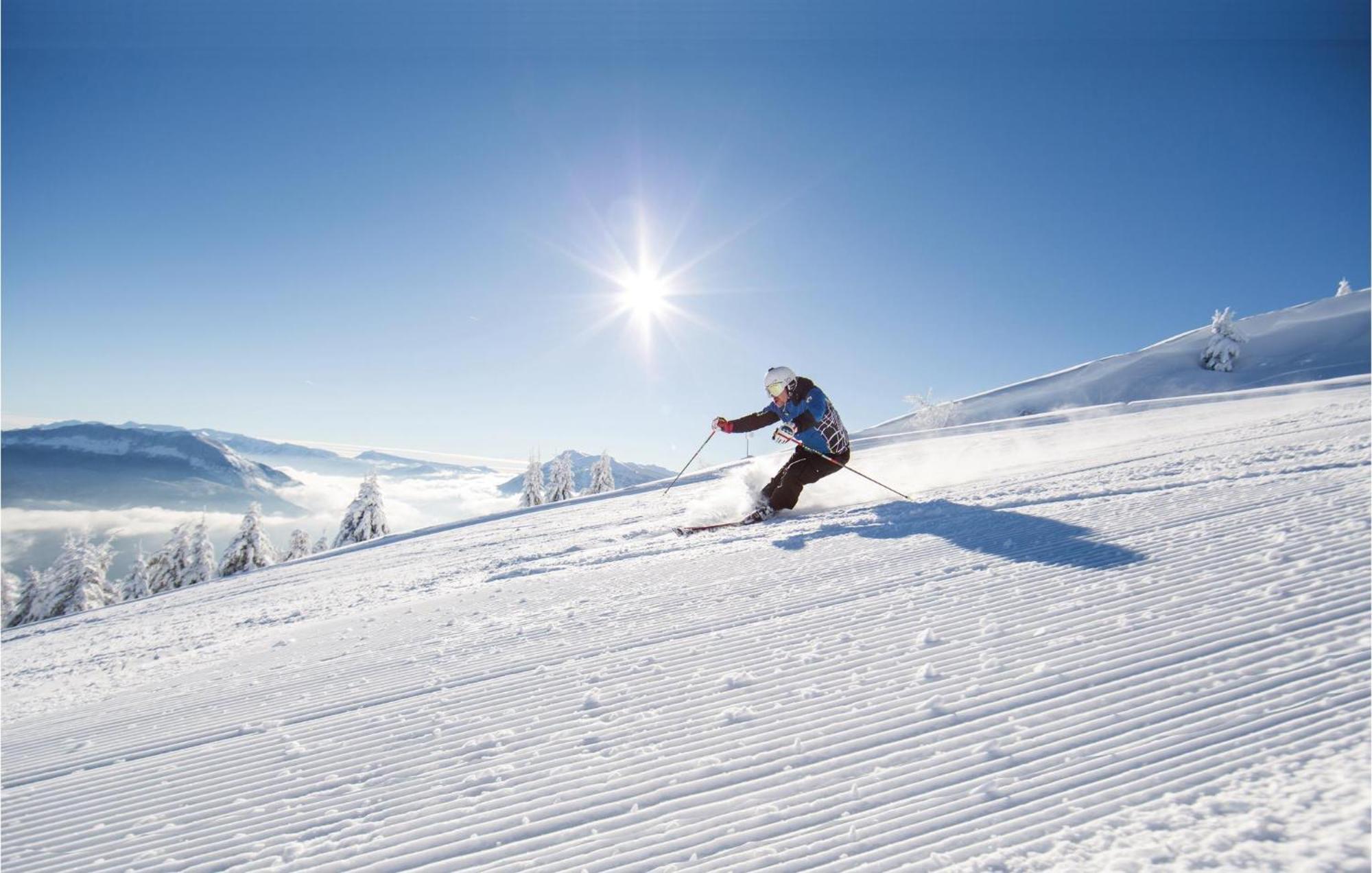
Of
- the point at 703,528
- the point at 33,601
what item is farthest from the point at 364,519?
the point at 703,528

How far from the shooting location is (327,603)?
693cm

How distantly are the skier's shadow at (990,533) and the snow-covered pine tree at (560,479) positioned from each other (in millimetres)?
34997

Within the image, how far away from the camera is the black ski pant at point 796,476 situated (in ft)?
24.5

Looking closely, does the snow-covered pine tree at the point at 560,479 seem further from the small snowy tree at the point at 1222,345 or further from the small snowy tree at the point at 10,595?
the small snowy tree at the point at 1222,345

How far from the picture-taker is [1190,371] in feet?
107

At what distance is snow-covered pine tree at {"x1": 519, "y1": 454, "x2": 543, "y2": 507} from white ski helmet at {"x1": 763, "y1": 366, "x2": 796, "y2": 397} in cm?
3449

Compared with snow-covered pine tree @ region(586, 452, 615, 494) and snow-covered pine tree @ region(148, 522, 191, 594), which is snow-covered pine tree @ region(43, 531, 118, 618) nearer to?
snow-covered pine tree @ region(148, 522, 191, 594)

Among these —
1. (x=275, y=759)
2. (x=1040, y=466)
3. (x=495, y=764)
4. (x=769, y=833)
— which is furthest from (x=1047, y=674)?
(x=1040, y=466)

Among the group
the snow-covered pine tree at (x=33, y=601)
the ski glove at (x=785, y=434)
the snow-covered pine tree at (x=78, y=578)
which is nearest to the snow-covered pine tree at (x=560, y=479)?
the snow-covered pine tree at (x=78, y=578)

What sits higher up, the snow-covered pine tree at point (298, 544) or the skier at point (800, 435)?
the snow-covered pine tree at point (298, 544)

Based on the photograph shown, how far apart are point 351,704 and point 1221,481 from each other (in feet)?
24.4

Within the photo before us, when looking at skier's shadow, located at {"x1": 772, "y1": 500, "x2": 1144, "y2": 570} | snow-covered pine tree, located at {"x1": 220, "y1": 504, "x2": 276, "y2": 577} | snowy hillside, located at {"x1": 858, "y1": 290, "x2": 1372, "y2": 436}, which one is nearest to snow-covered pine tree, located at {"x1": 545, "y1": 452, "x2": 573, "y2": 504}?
snow-covered pine tree, located at {"x1": 220, "y1": 504, "x2": 276, "y2": 577}

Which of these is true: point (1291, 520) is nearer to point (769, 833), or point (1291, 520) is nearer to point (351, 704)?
point (769, 833)

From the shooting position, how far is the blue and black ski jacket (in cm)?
766
